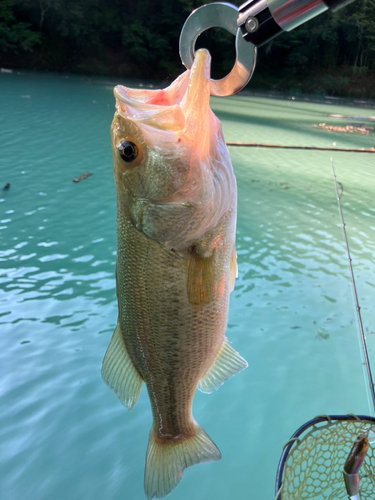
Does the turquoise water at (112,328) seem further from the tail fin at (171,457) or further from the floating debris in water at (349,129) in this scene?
the floating debris in water at (349,129)

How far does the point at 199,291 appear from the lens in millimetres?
1272

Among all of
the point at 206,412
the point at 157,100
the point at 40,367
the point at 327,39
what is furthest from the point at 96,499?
the point at 327,39

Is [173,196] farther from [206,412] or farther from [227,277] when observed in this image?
[206,412]

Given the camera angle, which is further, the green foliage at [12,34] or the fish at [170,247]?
the green foliage at [12,34]

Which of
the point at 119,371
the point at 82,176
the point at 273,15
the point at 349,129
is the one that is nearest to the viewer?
the point at 273,15

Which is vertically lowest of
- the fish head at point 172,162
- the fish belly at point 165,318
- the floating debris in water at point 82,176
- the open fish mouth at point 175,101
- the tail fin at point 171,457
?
the floating debris in water at point 82,176

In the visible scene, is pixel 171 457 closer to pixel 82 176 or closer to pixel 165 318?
pixel 165 318

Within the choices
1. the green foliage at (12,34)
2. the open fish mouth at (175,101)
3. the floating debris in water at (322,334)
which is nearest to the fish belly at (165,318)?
the open fish mouth at (175,101)

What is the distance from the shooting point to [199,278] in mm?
1255

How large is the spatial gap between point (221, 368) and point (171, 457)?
1.20 feet

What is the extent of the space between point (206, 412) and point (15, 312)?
7.69 ft

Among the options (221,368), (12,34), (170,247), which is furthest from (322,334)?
(12,34)

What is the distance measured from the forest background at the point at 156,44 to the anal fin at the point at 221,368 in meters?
29.8

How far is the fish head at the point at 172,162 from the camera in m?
1.15
